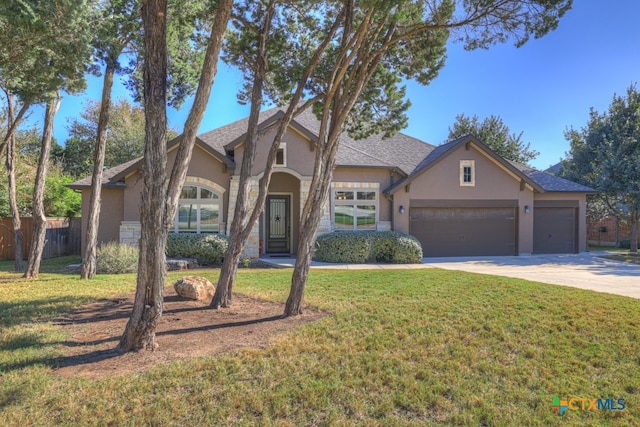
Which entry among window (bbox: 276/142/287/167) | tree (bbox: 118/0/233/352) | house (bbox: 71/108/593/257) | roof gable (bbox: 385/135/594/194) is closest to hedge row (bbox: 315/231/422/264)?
house (bbox: 71/108/593/257)

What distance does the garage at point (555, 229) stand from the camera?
57.9 feet

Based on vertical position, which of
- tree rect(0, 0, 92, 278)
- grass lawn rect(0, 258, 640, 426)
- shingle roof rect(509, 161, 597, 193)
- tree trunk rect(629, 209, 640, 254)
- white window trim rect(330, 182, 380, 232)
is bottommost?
grass lawn rect(0, 258, 640, 426)

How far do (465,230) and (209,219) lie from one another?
35.1 ft

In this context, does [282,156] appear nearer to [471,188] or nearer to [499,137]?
[471,188]

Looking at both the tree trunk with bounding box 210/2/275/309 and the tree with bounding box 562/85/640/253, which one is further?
→ the tree with bounding box 562/85/640/253

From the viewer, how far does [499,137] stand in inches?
1051

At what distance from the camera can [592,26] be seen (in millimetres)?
11375

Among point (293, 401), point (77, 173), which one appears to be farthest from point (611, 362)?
point (77, 173)

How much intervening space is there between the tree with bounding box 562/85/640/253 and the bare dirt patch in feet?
62.9

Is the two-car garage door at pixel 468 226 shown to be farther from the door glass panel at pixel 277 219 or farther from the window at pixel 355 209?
the door glass panel at pixel 277 219

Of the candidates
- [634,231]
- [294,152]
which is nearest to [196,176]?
[294,152]

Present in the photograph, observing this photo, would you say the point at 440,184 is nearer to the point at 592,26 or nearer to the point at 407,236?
the point at 407,236

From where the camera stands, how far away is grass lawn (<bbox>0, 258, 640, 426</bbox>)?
3.46 metres

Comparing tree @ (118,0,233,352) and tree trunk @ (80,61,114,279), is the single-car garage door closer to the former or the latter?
tree trunk @ (80,61,114,279)
